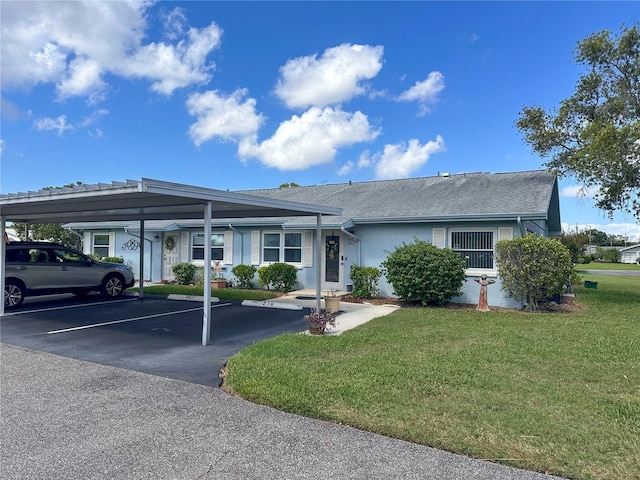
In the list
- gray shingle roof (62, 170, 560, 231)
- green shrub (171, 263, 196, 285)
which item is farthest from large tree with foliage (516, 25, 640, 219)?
green shrub (171, 263, 196, 285)

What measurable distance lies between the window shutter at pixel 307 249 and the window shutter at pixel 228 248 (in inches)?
123

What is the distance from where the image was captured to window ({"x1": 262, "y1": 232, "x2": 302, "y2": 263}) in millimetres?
14660

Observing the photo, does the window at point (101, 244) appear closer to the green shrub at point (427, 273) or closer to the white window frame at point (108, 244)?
the white window frame at point (108, 244)

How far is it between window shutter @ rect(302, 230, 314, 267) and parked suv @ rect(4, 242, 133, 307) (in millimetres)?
5833

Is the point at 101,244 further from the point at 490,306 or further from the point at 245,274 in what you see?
the point at 490,306

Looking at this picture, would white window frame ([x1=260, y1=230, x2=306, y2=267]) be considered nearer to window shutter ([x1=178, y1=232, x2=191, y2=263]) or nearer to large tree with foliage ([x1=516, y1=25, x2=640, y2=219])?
window shutter ([x1=178, y1=232, x2=191, y2=263])

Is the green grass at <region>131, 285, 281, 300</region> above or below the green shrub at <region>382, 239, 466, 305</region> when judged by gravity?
below

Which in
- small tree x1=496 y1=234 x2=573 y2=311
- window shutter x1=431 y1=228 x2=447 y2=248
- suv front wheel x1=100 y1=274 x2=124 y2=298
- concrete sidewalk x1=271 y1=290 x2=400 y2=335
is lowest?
concrete sidewalk x1=271 y1=290 x2=400 y2=335

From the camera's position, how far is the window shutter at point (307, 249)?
46.9 ft

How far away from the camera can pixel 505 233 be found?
11.3m

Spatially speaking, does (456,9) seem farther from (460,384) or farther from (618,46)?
(460,384)

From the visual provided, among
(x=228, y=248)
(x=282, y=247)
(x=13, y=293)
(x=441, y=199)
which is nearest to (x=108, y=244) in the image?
(x=228, y=248)

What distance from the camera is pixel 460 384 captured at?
4.68 m

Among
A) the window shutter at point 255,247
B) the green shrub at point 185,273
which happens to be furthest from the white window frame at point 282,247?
the green shrub at point 185,273
